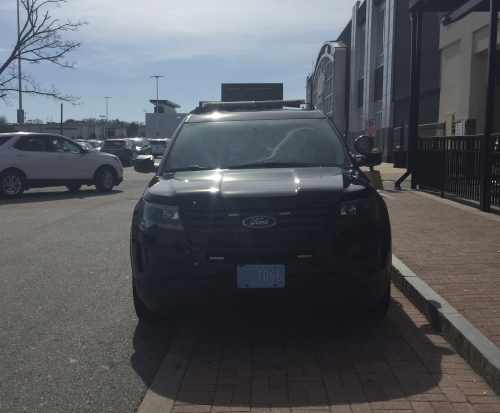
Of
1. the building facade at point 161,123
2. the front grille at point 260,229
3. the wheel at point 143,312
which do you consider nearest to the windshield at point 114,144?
the wheel at point 143,312

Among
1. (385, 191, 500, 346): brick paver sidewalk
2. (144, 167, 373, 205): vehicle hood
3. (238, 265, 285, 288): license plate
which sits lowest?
(385, 191, 500, 346): brick paver sidewalk

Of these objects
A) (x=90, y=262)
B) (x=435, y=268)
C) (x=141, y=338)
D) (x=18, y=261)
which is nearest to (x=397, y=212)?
(x=435, y=268)

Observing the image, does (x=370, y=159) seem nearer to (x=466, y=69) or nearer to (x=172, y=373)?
(x=172, y=373)

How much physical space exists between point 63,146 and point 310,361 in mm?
14482

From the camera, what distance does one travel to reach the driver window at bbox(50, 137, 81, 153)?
1717 centimetres

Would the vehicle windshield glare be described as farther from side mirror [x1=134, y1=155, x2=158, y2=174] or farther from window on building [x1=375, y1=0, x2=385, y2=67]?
side mirror [x1=134, y1=155, x2=158, y2=174]

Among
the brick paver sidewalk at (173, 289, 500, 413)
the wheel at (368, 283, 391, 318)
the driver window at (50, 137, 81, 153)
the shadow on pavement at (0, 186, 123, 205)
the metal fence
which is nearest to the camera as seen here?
the brick paver sidewalk at (173, 289, 500, 413)

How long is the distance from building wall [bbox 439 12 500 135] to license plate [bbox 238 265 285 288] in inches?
724

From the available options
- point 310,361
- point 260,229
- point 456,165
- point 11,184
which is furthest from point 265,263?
point 11,184

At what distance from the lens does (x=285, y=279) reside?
4246 mm

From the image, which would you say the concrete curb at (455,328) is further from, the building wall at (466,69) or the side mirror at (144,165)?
the building wall at (466,69)

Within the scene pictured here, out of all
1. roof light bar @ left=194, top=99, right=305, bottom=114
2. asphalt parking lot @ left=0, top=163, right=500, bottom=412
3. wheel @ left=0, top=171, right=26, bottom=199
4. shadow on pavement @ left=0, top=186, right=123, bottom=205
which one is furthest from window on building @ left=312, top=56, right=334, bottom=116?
asphalt parking lot @ left=0, top=163, right=500, bottom=412

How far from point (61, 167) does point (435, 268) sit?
1298 centimetres

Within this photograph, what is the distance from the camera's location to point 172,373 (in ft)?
13.4
